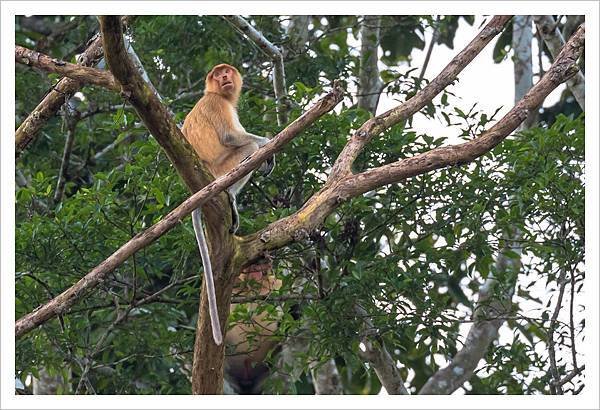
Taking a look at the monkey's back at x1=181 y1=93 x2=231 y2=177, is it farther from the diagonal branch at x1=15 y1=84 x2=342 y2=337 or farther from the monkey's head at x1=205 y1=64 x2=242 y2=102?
the diagonal branch at x1=15 y1=84 x2=342 y2=337

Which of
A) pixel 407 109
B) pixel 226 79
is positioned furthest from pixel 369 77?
pixel 407 109

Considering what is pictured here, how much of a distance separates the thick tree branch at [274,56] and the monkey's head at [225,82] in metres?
0.31

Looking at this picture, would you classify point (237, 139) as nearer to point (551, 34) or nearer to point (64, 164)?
point (64, 164)

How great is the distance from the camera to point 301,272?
21.0ft

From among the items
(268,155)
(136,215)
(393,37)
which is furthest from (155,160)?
(393,37)

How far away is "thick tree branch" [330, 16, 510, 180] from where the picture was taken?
4723 millimetres

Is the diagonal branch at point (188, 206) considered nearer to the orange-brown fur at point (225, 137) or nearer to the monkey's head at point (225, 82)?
the orange-brown fur at point (225, 137)

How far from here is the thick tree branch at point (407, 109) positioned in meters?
4.72

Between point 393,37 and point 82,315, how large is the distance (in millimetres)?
4162

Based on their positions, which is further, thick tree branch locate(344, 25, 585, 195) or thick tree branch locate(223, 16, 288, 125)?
thick tree branch locate(223, 16, 288, 125)

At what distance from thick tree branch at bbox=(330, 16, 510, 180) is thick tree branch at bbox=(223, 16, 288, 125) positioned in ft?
5.79

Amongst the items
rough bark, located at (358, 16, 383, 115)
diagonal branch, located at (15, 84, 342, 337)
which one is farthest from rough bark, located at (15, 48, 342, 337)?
rough bark, located at (358, 16, 383, 115)

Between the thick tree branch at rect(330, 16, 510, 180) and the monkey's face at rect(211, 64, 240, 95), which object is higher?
the monkey's face at rect(211, 64, 240, 95)

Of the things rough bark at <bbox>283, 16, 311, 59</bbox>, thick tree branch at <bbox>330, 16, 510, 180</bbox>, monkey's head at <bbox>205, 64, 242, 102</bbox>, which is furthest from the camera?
rough bark at <bbox>283, 16, 311, 59</bbox>
